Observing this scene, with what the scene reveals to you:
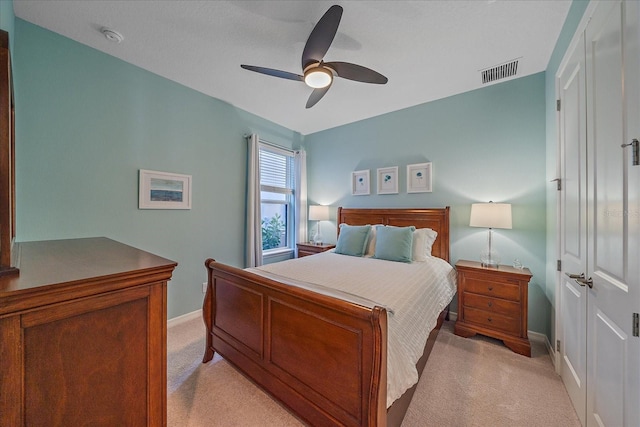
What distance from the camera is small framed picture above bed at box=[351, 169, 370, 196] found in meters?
3.90

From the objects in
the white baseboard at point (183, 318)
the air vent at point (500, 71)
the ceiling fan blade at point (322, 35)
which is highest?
the air vent at point (500, 71)

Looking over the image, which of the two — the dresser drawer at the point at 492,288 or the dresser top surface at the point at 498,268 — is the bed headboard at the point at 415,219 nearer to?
the dresser top surface at the point at 498,268

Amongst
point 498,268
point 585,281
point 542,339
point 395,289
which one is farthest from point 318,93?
point 542,339

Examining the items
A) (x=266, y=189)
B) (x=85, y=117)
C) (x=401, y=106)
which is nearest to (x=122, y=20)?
(x=85, y=117)

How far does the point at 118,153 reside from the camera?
2.47 meters

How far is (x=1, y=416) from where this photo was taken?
63cm

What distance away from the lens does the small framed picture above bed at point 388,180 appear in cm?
361

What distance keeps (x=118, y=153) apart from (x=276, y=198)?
2.33 metres

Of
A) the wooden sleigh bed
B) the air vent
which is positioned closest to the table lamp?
the wooden sleigh bed

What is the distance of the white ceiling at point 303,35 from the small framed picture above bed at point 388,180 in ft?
3.65

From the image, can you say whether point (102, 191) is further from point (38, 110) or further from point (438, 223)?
point (438, 223)

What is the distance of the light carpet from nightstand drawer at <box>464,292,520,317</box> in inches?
14.2

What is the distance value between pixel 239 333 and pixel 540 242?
3.16 meters

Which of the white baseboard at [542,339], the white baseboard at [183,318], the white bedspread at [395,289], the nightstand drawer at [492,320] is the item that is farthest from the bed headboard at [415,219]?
the white baseboard at [183,318]
